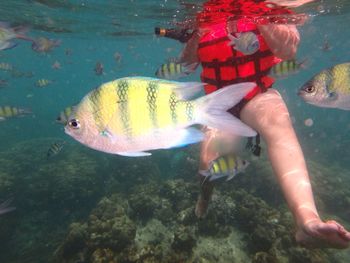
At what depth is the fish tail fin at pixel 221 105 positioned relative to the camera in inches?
80.4

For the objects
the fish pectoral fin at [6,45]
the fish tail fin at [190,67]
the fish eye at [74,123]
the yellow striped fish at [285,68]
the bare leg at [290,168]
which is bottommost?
the bare leg at [290,168]

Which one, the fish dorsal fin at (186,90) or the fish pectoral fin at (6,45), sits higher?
the fish pectoral fin at (6,45)

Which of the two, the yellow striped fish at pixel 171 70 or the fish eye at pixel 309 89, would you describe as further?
the yellow striped fish at pixel 171 70

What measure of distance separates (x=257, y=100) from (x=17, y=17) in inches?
879

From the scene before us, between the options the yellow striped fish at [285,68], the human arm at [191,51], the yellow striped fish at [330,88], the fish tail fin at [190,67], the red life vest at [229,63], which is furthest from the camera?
the yellow striped fish at [285,68]

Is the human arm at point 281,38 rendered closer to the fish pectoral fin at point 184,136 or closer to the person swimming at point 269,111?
the person swimming at point 269,111

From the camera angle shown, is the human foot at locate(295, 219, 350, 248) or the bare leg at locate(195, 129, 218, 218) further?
the bare leg at locate(195, 129, 218, 218)

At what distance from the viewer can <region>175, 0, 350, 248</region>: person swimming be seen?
310cm

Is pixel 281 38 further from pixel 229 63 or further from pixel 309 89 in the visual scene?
pixel 309 89

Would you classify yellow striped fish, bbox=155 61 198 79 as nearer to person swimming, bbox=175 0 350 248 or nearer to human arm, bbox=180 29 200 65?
human arm, bbox=180 29 200 65

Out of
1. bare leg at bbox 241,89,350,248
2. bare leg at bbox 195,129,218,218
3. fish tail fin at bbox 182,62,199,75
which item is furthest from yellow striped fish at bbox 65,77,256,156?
fish tail fin at bbox 182,62,199,75

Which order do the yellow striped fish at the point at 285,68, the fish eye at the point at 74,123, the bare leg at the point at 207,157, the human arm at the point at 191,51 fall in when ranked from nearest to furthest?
1. the fish eye at the point at 74,123
2. the bare leg at the point at 207,157
3. the human arm at the point at 191,51
4. the yellow striped fish at the point at 285,68

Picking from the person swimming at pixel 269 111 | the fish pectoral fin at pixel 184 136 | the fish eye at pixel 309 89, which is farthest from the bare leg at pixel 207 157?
the fish pectoral fin at pixel 184 136

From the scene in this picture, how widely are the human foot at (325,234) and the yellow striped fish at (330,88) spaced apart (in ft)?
4.63
